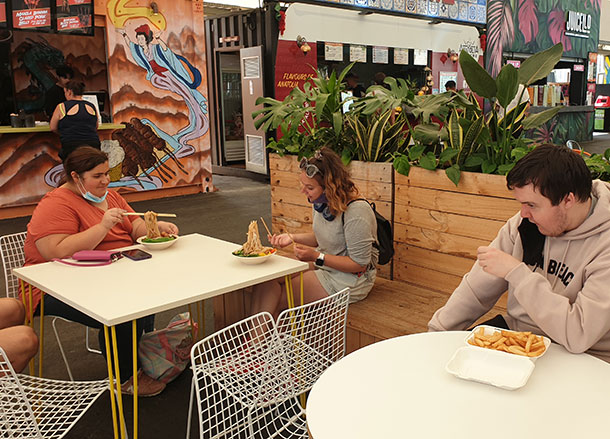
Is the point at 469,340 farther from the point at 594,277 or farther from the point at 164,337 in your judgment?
the point at 164,337

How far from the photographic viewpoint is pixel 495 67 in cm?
1238

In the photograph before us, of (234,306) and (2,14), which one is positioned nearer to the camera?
(234,306)

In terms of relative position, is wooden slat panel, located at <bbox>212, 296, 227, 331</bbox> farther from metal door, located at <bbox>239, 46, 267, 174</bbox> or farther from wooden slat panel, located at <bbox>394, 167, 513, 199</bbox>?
metal door, located at <bbox>239, 46, 267, 174</bbox>

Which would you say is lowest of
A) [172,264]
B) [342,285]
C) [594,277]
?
[342,285]

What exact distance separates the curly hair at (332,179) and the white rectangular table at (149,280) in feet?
1.29

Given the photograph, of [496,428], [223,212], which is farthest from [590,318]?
[223,212]

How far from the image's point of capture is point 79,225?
270 centimetres

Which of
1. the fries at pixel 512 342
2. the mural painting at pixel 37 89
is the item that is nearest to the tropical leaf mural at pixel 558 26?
the mural painting at pixel 37 89

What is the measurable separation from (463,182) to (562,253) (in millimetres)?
1351

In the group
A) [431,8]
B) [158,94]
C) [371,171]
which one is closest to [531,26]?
[431,8]

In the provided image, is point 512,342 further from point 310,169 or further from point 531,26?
point 531,26

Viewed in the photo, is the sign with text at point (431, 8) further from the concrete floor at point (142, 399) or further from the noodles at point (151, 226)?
the noodles at point (151, 226)

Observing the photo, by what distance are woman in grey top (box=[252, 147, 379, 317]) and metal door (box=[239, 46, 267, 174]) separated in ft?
20.8

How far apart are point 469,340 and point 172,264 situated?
4.79 feet
